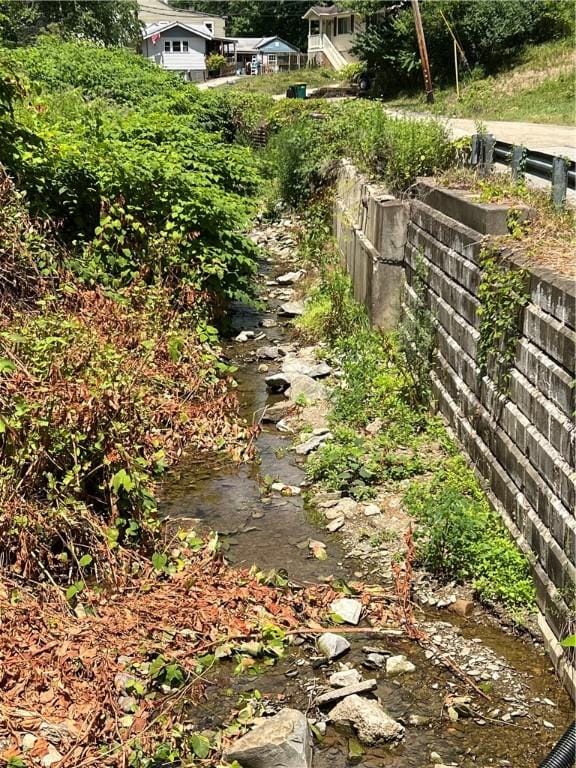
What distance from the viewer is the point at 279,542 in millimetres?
6668

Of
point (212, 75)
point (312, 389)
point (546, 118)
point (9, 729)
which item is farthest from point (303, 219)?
point (212, 75)

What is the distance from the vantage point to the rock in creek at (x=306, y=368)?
33.2ft

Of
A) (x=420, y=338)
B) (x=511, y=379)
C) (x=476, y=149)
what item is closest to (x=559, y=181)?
(x=511, y=379)

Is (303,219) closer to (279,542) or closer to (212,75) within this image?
(279,542)

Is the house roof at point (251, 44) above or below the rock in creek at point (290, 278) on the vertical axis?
above

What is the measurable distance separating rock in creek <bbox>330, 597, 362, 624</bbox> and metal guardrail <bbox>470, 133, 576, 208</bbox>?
364cm

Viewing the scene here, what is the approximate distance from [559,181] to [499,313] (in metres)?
1.58

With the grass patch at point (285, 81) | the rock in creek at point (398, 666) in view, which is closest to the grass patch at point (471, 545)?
the rock in creek at point (398, 666)

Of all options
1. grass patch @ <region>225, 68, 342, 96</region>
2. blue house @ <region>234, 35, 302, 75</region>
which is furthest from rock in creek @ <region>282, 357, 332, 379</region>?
blue house @ <region>234, 35, 302, 75</region>

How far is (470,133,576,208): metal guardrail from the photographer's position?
6855 mm

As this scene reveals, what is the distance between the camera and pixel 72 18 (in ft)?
126

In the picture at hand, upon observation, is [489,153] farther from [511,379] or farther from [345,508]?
[345,508]

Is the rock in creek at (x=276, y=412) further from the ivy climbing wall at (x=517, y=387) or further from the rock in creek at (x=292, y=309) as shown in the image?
the rock in creek at (x=292, y=309)

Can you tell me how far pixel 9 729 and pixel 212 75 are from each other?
64789mm
